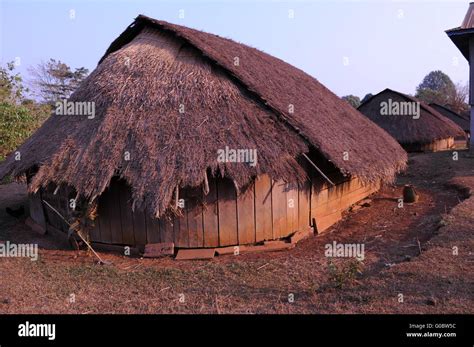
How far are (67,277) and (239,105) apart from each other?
4.78m

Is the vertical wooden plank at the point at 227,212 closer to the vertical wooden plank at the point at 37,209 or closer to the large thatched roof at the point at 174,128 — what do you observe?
the large thatched roof at the point at 174,128

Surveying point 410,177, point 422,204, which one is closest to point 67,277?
point 422,204

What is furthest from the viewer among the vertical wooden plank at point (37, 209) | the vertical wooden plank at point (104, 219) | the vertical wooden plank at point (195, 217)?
the vertical wooden plank at point (37, 209)

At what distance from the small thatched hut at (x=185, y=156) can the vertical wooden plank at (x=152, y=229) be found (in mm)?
21

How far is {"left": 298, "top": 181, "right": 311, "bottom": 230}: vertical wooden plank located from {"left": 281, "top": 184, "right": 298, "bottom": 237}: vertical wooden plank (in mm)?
145

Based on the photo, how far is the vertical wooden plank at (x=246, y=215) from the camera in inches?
305

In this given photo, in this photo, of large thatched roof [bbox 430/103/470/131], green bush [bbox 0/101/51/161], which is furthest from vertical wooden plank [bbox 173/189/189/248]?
large thatched roof [bbox 430/103/470/131]

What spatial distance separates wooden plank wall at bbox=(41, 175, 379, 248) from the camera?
761cm

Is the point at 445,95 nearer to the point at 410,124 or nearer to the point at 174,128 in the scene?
the point at 410,124

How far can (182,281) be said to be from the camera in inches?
247

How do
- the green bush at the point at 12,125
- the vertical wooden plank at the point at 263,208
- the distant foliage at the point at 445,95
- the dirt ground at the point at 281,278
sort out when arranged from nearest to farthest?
1. the dirt ground at the point at 281,278
2. the vertical wooden plank at the point at 263,208
3. the green bush at the point at 12,125
4. the distant foliage at the point at 445,95

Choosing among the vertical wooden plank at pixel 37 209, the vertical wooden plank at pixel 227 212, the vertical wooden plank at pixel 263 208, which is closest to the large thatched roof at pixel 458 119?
the vertical wooden plank at pixel 263 208

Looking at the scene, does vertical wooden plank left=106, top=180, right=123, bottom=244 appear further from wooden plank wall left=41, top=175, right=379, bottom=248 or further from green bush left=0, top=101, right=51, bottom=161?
green bush left=0, top=101, right=51, bottom=161
